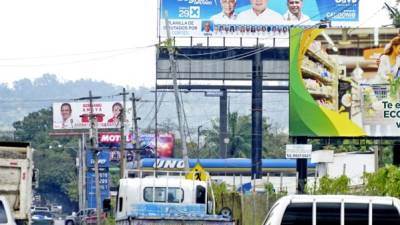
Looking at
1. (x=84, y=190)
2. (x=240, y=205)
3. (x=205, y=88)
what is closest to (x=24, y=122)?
(x=84, y=190)

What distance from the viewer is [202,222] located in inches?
1022

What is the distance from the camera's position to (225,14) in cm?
6681

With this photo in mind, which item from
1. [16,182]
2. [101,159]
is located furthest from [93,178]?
[16,182]

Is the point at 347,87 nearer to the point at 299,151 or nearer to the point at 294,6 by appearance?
the point at 299,151

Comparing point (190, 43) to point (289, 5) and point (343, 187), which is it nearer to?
point (289, 5)

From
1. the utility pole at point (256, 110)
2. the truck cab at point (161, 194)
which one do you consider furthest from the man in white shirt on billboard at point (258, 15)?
the truck cab at point (161, 194)

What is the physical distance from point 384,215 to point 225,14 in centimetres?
4997

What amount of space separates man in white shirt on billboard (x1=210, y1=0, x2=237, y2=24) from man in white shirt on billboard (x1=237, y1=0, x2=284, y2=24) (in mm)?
481

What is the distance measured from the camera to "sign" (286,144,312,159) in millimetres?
46156

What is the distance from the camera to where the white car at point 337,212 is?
56.5 ft

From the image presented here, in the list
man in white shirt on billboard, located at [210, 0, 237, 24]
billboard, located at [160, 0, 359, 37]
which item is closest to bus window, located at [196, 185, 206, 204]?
billboard, located at [160, 0, 359, 37]

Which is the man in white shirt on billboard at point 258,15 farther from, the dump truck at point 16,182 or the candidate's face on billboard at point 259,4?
the dump truck at point 16,182

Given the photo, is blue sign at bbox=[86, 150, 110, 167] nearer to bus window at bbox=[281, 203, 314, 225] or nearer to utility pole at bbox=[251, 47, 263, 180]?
utility pole at bbox=[251, 47, 263, 180]

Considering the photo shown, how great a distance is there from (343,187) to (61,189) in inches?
4312
